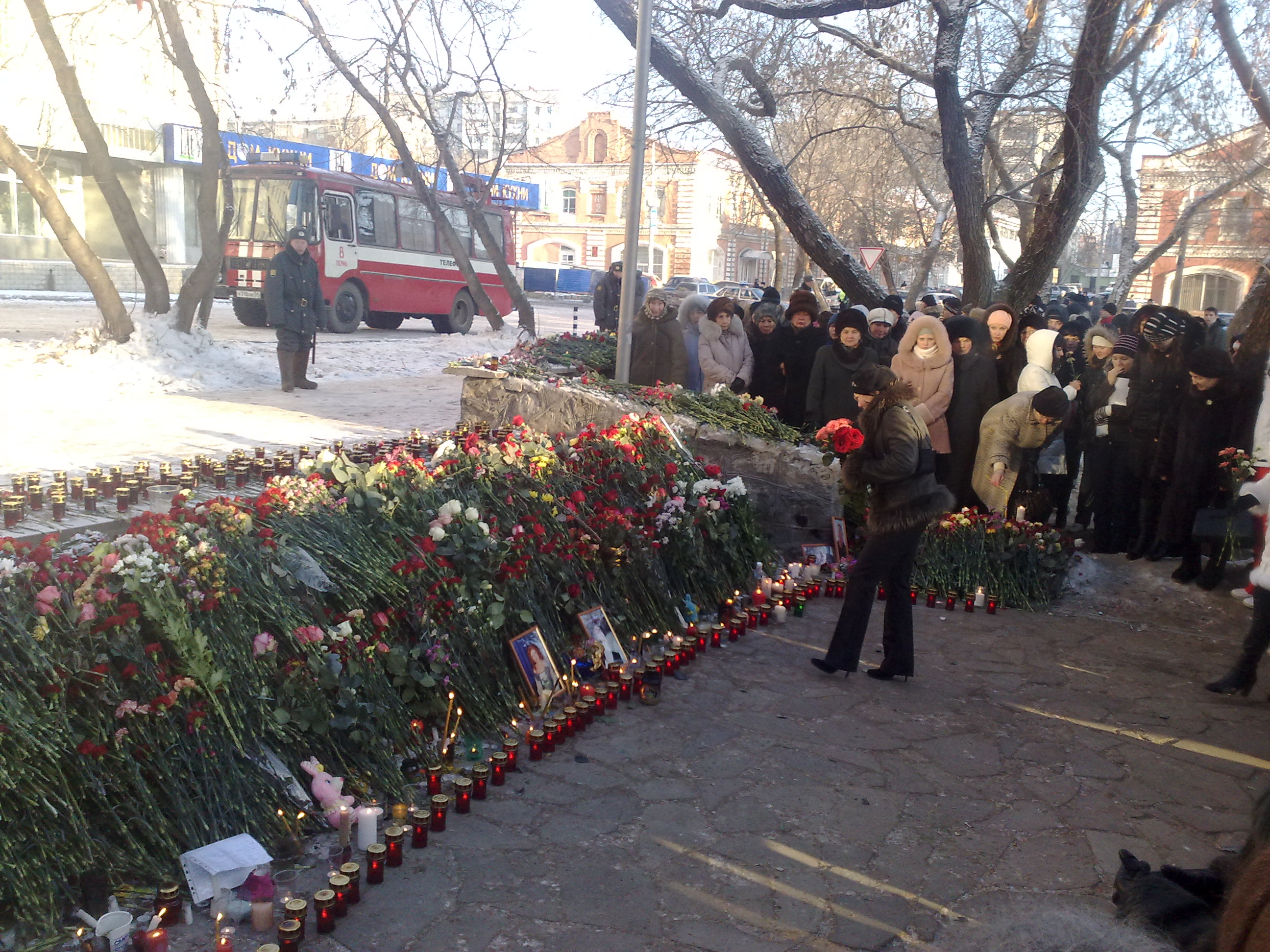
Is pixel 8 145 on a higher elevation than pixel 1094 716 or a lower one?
higher

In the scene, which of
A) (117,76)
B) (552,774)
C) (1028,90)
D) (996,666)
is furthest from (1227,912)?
(117,76)

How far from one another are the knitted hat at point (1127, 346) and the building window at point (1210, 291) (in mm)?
43654

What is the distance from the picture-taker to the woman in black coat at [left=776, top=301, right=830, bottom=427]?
911 centimetres

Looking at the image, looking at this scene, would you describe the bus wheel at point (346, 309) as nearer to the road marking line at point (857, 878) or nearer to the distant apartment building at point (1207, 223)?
the distant apartment building at point (1207, 223)

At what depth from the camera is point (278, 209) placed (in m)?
20.9

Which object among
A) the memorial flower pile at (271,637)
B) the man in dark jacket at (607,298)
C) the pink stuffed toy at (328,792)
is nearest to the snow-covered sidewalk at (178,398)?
the man in dark jacket at (607,298)

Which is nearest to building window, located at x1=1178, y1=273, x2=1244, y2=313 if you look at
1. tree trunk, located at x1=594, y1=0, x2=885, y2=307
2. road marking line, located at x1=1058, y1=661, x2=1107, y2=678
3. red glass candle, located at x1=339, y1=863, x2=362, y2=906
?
tree trunk, located at x1=594, y1=0, x2=885, y2=307

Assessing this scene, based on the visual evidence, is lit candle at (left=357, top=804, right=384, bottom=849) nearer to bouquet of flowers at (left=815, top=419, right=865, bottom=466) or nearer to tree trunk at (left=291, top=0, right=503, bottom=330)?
bouquet of flowers at (left=815, top=419, right=865, bottom=466)

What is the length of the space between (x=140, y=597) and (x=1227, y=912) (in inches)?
122

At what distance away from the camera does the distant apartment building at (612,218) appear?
5700cm

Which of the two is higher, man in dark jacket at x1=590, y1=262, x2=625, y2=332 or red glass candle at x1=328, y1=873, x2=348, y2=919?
man in dark jacket at x1=590, y1=262, x2=625, y2=332

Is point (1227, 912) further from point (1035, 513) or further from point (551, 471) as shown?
→ point (1035, 513)

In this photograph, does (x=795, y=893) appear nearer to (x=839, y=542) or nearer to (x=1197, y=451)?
(x=839, y=542)

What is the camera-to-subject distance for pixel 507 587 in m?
4.84
